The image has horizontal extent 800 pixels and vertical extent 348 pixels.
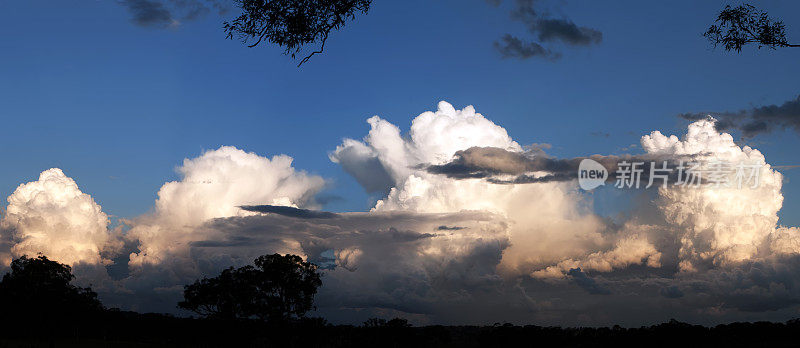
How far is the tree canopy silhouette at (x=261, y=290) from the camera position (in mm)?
86062

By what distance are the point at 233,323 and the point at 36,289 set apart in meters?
25.6

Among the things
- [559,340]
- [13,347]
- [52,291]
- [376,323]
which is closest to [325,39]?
[13,347]

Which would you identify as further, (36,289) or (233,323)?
(233,323)

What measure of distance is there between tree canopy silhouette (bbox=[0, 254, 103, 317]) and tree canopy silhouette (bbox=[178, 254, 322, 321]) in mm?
14924

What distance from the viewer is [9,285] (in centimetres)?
8319

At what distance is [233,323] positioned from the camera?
93.4m

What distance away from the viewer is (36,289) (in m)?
83.2

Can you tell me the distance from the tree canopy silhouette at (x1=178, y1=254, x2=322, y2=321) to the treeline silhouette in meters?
0.13

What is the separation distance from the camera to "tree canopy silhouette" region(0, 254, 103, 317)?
8250 centimetres

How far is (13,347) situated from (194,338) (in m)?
34.0

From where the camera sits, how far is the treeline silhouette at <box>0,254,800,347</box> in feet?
277

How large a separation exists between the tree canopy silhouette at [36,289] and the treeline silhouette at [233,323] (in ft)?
0.36

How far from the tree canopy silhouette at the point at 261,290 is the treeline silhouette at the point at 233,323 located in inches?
5.2

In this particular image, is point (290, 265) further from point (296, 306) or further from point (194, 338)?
point (194, 338)
